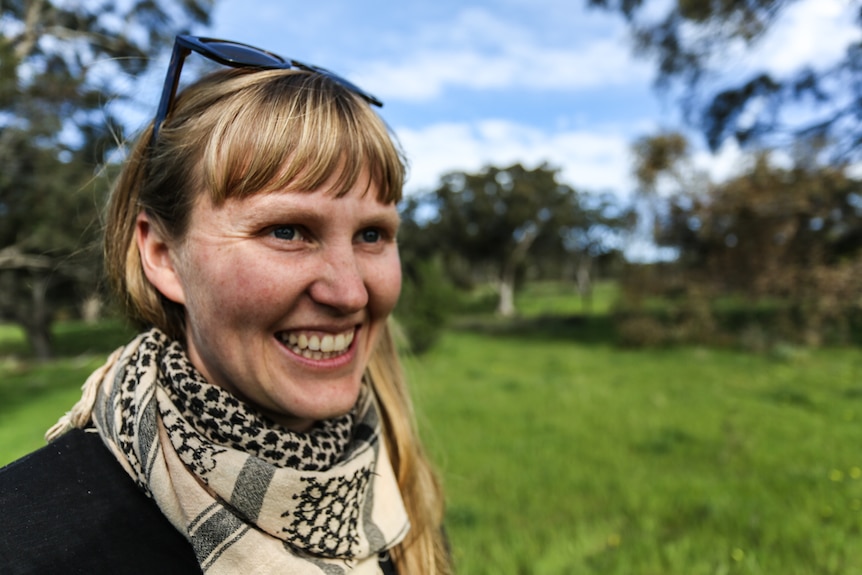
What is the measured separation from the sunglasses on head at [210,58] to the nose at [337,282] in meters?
0.44

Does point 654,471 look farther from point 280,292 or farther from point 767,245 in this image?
point 767,245

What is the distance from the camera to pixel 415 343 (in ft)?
48.2

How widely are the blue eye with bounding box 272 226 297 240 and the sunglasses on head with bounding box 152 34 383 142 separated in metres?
0.38

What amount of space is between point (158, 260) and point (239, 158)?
0.34m

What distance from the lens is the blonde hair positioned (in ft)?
3.71

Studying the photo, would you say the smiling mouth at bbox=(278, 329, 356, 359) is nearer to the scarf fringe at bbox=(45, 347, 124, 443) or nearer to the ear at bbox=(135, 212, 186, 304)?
the ear at bbox=(135, 212, 186, 304)

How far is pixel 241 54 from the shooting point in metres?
1.26

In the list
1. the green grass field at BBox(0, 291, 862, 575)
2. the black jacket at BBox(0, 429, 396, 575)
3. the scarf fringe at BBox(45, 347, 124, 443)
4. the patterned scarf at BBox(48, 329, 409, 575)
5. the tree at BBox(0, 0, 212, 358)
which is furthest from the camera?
the tree at BBox(0, 0, 212, 358)

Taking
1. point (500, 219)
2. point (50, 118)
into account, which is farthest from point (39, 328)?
point (500, 219)

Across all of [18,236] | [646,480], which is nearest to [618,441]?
[646,480]

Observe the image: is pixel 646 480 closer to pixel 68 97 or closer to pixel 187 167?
pixel 187 167

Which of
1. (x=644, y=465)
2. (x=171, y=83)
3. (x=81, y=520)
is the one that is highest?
(x=171, y=83)

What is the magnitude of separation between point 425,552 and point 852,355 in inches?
500

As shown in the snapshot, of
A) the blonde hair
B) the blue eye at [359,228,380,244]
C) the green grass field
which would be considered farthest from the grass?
the blonde hair
